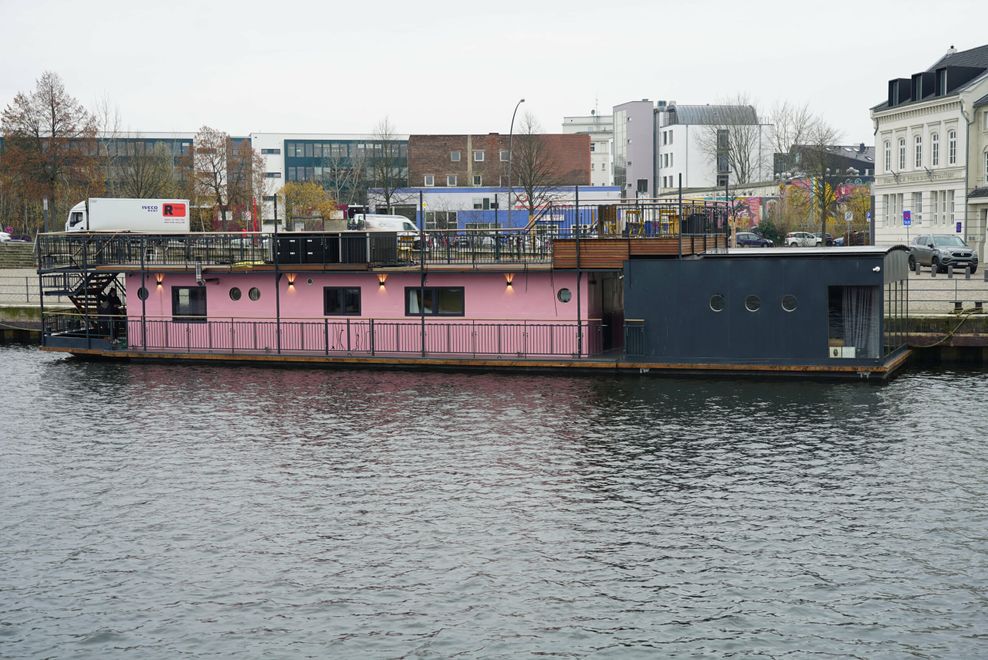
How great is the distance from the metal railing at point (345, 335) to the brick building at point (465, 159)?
231 feet

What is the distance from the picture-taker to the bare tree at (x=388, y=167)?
98200 millimetres

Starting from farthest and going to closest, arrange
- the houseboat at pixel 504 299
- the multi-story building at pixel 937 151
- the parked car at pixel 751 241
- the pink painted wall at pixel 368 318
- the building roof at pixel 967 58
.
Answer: the parked car at pixel 751 241, the building roof at pixel 967 58, the multi-story building at pixel 937 151, the pink painted wall at pixel 368 318, the houseboat at pixel 504 299

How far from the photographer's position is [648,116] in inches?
5369

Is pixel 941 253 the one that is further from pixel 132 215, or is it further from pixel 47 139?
pixel 47 139

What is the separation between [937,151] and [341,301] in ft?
150

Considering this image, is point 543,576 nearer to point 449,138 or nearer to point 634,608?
point 634,608

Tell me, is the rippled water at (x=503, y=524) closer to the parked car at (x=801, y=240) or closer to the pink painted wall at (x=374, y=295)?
the pink painted wall at (x=374, y=295)

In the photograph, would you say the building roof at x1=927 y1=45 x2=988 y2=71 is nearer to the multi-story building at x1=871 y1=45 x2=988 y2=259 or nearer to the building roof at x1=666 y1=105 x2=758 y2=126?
the multi-story building at x1=871 y1=45 x2=988 y2=259

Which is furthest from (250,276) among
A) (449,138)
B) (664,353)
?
(449,138)

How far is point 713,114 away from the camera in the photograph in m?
129

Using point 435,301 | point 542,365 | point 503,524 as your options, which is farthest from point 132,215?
point 503,524

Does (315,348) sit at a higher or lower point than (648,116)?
lower

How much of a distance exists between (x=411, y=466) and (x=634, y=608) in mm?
9249

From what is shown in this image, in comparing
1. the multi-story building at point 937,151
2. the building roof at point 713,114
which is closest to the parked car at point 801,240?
the multi-story building at point 937,151
